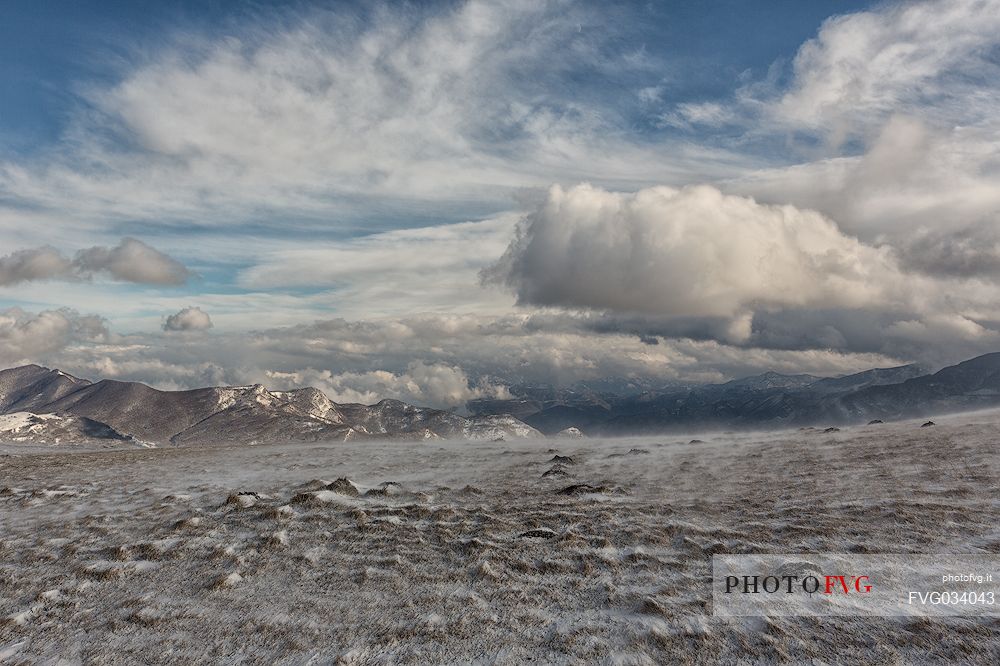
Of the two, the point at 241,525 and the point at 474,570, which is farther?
the point at 241,525

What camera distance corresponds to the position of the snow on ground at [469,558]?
13336 millimetres

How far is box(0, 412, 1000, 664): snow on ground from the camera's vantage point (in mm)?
13336

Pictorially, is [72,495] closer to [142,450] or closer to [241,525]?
[241,525]

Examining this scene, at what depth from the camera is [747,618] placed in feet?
46.1

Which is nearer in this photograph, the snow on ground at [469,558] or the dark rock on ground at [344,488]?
the snow on ground at [469,558]

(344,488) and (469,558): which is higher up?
(344,488)

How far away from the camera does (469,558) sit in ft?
64.6

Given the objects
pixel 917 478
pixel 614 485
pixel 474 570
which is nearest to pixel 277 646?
pixel 474 570

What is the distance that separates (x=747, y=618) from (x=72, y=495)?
1505 inches

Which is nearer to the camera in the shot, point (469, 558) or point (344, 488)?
point (469, 558)

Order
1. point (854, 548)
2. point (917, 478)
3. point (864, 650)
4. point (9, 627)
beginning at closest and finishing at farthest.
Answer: point (864, 650) → point (9, 627) → point (854, 548) → point (917, 478)

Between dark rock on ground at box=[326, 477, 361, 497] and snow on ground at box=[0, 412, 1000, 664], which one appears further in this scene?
dark rock on ground at box=[326, 477, 361, 497]

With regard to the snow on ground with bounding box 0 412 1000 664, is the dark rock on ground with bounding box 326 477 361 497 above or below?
above

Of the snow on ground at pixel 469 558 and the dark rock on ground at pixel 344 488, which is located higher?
the dark rock on ground at pixel 344 488
